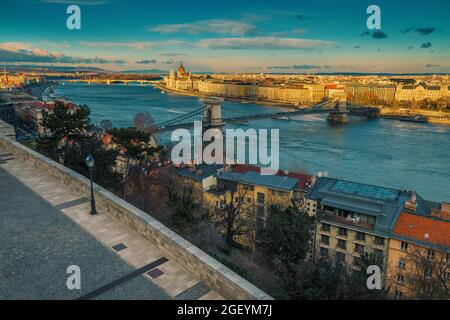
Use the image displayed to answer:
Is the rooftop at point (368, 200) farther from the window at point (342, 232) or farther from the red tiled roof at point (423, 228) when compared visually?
the window at point (342, 232)

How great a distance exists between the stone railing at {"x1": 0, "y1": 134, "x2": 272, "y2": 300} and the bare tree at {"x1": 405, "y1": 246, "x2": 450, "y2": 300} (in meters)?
4.58

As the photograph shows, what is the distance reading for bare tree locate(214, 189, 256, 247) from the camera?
9.07m

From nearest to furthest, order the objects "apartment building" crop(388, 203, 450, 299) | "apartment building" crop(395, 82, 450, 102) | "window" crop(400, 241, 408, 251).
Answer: "apartment building" crop(388, 203, 450, 299), "window" crop(400, 241, 408, 251), "apartment building" crop(395, 82, 450, 102)

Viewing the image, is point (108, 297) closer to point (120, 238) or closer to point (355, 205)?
point (120, 238)

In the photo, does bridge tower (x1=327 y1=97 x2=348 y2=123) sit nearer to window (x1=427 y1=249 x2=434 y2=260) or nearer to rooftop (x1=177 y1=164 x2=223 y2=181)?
rooftop (x1=177 y1=164 x2=223 y2=181)

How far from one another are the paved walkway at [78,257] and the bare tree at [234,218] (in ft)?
12.4

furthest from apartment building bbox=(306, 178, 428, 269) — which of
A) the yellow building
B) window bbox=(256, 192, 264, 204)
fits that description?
window bbox=(256, 192, 264, 204)

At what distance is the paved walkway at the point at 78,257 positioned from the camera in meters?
3.63

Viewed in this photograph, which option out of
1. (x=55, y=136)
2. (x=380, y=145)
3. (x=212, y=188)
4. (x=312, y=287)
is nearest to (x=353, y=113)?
(x=380, y=145)

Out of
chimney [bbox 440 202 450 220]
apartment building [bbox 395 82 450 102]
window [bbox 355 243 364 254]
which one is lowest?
window [bbox 355 243 364 254]

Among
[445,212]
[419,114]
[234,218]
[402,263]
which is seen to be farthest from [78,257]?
[419,114]

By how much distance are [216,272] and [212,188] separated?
12.0 meters

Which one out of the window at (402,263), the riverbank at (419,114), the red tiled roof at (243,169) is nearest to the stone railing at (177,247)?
the window at (402,263)

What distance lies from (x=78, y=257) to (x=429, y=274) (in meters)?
7.75
